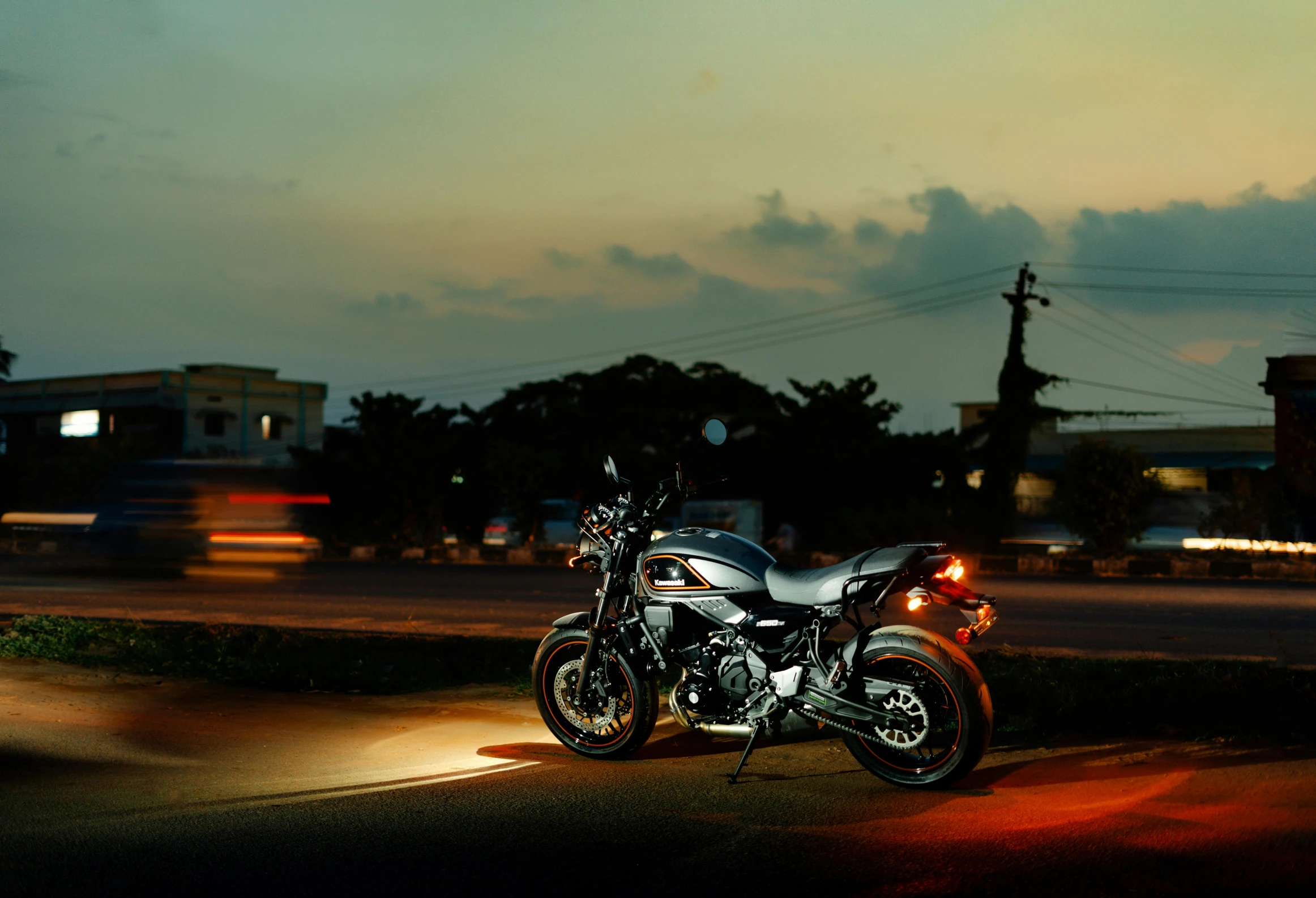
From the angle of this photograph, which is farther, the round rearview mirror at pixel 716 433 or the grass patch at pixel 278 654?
the grass patch at pixel 278 654

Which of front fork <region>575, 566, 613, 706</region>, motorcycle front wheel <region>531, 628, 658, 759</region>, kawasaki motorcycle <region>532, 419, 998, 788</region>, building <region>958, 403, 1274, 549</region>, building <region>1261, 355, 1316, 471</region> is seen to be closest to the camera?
kawasaki motorcycle <region>532, 419, 998, 788</region>

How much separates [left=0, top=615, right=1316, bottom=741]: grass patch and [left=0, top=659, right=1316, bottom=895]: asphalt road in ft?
1.54

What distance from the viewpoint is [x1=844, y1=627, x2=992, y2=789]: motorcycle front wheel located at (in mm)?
5332

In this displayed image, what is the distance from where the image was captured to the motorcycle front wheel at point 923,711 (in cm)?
533

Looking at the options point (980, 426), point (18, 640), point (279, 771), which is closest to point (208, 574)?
point (18, 640)

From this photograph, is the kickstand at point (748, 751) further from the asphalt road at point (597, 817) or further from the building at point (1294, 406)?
the building at point (1294, 406)

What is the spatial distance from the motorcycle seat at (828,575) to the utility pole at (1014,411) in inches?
1067

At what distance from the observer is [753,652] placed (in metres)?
5.84

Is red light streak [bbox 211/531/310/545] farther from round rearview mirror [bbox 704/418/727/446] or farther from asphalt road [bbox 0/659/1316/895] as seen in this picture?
round rearview mirror [bbox 704/418/727/446]

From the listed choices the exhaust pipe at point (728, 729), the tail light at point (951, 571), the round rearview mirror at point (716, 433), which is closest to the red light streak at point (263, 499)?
the exhaust pipe at point (728, 729)

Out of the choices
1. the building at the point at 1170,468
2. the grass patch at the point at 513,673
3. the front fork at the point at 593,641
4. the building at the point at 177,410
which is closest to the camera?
the front fork at the point at 593,641

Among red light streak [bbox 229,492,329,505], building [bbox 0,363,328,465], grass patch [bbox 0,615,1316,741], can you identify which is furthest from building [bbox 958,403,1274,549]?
building [bbox 0,363,328,465]

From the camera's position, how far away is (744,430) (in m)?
48.0

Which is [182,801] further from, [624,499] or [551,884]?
[624,499]
